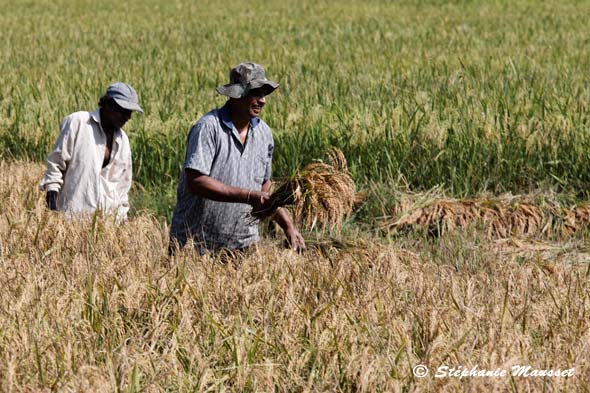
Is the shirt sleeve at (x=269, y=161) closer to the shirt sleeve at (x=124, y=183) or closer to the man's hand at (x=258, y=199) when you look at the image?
the man's hand at (x=258, y=199)

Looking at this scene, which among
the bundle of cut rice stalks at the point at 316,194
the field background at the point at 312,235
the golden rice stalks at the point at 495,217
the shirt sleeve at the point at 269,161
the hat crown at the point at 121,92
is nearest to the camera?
the field background at the point at 312,235

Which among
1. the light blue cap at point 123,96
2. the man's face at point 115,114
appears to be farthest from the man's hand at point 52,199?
the light blue cap at point 123,96

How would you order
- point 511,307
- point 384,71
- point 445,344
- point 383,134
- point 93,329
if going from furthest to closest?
point 384,71, point 383,134, point 511,307, point 93,329, point 445,344

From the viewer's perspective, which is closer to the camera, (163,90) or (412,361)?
(412,361)

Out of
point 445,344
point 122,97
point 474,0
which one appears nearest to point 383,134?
point 122,97

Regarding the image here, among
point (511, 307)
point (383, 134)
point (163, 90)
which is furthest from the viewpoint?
point (163, 90)

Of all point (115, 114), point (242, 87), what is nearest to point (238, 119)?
point (242, 87)

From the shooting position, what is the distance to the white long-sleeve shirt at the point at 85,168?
18.0 feet

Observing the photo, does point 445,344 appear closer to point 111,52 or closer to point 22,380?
point 22,380

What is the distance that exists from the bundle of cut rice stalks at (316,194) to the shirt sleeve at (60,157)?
4.88ft

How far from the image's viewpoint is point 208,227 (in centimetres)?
483

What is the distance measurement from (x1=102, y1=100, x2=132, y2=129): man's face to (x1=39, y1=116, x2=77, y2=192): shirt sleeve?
18cm

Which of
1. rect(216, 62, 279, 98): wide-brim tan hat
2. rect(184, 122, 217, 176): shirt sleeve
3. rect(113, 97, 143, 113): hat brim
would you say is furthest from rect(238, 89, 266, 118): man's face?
rect(113, 97, 143, 113): hat brim

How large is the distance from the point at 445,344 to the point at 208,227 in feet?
5.03
